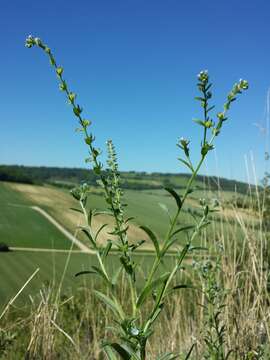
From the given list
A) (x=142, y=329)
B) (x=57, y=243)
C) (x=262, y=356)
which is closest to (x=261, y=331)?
(x=262, y=356)

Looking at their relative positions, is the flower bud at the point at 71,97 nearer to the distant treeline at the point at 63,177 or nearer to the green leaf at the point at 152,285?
the green leaf at the point at 152,285

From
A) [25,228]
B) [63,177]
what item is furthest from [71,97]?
[63,177]

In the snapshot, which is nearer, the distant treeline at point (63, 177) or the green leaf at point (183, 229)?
the green leaf at point (183, 229)

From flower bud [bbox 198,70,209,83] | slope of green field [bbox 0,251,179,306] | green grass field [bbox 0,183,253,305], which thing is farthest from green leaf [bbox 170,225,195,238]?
slope of green field [bbox 0,251,179,306]

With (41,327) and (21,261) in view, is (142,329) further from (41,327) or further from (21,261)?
(21,261)

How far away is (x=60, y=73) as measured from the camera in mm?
1513

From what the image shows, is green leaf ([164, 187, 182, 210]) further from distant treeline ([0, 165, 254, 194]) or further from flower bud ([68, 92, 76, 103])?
distant treeline ([0, 165, 254, 194])

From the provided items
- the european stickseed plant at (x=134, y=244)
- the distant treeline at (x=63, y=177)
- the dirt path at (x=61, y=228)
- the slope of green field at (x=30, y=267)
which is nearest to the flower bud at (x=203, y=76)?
the european stickseed plant at (x=134, y=244)

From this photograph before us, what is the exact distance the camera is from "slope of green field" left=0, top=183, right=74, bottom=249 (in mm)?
53344

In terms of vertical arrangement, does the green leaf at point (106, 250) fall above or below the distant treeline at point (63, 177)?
below

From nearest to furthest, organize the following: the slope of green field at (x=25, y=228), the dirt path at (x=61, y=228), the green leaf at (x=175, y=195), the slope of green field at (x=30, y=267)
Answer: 1. the green leaf at (x=175, y=195)
2. the slope of green field at (x=30, y=267)
3. the dirt path at (x=61, y=228)
4. the slope of green field at (x=25, y=228)

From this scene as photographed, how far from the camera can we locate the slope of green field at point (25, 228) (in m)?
53.3

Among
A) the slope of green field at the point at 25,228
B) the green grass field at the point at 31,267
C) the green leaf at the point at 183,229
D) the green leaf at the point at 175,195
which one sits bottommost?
the green grass field at the point at 31,267

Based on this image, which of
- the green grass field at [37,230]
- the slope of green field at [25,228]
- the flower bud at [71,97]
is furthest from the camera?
the slope of green field at [25,228]
